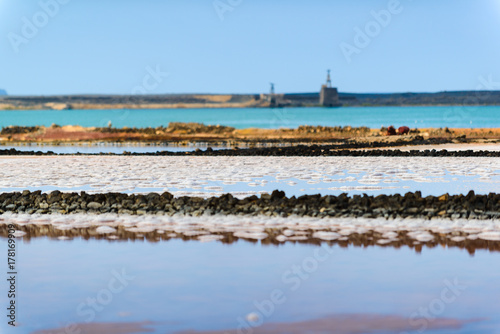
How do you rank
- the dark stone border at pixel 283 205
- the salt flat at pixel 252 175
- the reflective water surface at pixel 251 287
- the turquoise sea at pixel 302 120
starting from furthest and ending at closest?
the turquoise sea at pixel 302 120, the salt flat at pixel 252 175, the dark stone border at pixel 283 205, the reflective water surface at pixel 251 287

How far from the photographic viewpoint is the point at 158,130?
52.9 m

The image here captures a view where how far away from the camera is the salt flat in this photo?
52.0ft

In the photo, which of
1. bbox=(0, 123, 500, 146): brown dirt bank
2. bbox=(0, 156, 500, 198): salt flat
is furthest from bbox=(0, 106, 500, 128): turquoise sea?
bbox=(0, 156, 500, 198): salt flat

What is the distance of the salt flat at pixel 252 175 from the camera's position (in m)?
15.8

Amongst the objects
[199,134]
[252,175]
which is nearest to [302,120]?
[199,134]

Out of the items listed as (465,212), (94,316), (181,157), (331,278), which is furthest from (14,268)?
(181,157)

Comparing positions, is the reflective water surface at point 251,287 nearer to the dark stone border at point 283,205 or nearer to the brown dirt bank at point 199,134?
the dark stone border at point 283,205

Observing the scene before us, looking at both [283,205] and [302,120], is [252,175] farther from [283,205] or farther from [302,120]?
[302,120]

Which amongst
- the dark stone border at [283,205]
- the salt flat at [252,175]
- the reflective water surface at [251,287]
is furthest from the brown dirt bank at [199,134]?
the reflective water surface at [251,287]

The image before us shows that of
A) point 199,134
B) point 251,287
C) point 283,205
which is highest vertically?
point 283,205

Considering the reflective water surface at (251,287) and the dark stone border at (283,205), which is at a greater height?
the dark stone border at (283,205)

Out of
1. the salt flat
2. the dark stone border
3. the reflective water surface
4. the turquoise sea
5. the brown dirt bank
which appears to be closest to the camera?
the reflective water surface

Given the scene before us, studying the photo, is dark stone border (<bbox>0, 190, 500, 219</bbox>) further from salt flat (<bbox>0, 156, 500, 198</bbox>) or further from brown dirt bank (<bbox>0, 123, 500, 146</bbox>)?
brown dirt bank (<bbox>0, 123, 500, 146</bbox>)

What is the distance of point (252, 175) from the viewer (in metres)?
18.9
